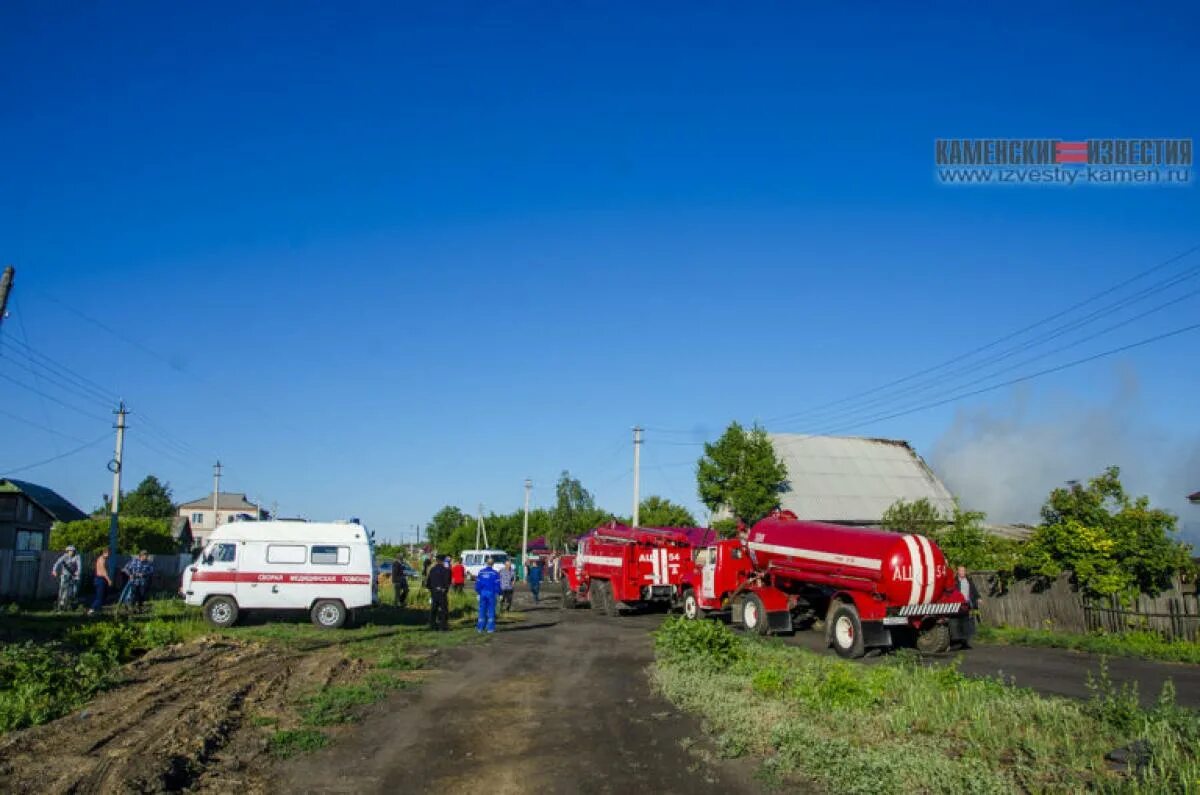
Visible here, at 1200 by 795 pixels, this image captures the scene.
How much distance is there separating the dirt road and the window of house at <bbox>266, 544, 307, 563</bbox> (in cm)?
797

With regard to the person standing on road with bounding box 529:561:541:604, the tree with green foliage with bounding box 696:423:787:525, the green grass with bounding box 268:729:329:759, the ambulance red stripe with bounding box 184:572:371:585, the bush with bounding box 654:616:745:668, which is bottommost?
the person standing on road with bounding box 529:561:541:604

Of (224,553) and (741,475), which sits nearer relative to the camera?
(224,553)

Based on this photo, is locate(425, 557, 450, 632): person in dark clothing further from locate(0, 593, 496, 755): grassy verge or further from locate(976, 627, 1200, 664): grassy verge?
locate(976, 627, 1200, 664): grassy verge

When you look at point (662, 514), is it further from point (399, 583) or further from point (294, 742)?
point (294, 742)

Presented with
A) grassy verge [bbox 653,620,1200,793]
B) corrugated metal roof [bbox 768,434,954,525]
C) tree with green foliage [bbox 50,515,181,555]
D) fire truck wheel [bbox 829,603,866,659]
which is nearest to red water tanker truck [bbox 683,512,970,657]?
fire truck wheel [bbox 829,603,866,659]

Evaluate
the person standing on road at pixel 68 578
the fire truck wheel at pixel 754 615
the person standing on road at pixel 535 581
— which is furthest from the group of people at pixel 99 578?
the fire truck wheel at pixel 754 615

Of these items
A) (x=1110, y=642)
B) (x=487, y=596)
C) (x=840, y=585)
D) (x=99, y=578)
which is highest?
(x=840, y=585)

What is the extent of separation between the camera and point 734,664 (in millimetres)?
14305

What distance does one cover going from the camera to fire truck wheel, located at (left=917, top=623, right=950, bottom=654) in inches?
758

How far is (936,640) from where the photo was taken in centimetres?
1931

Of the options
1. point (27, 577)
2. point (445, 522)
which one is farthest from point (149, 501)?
point (27, 577)

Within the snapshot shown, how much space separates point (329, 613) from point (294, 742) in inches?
507

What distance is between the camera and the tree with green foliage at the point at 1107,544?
2022 cm

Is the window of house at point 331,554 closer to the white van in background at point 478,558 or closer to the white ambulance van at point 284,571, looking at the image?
the white ambulance van at point 284,571
